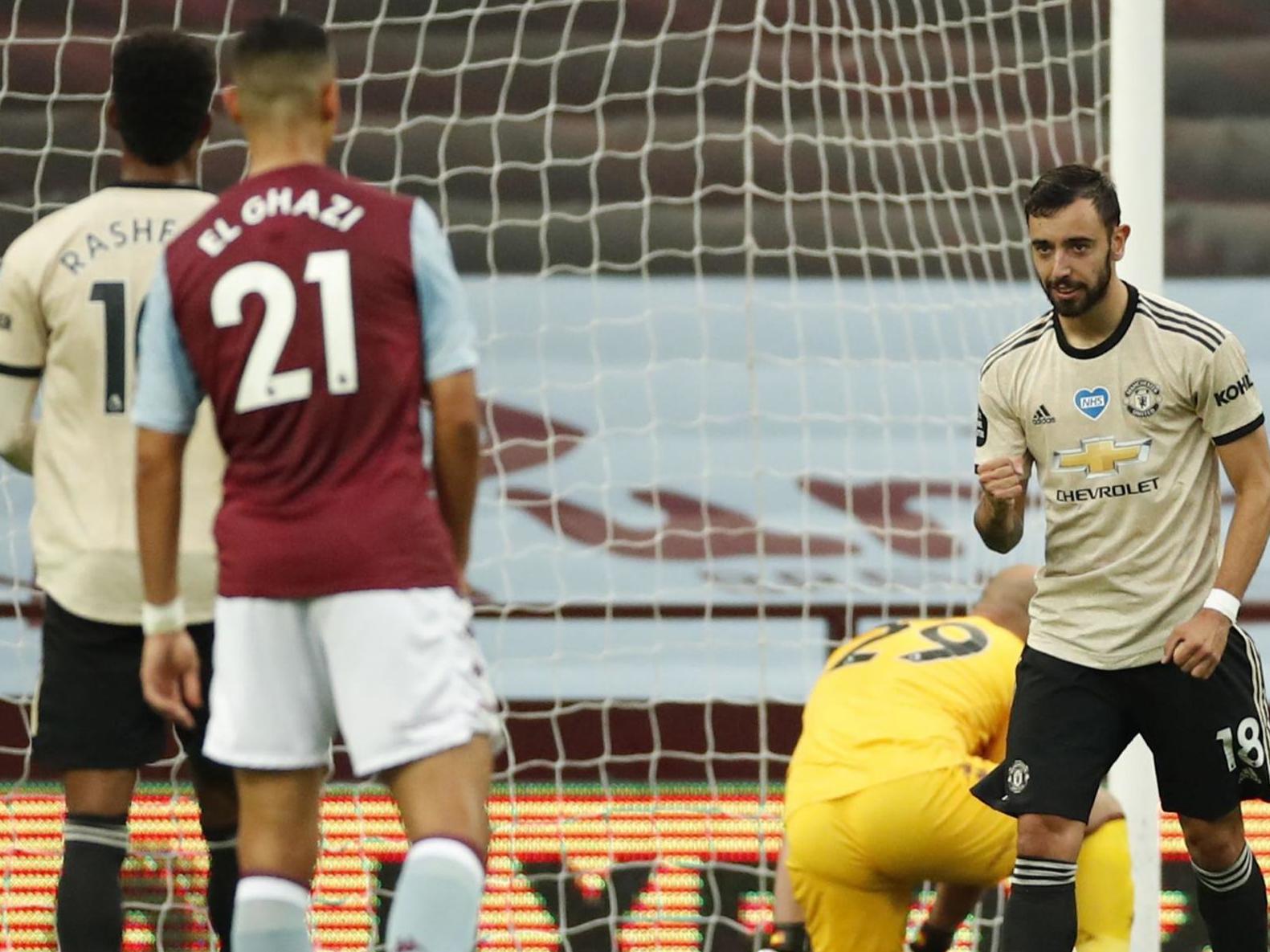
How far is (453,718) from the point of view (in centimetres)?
290

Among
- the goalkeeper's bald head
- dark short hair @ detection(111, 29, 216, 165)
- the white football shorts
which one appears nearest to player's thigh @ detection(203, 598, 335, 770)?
the white football shorts

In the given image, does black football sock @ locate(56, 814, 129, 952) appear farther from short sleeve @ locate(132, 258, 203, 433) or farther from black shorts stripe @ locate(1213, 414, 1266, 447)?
black shorts stripe @ locate(1213, 414, 1266, 447)

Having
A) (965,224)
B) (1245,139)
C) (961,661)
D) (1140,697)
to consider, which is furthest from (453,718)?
(1245,139)

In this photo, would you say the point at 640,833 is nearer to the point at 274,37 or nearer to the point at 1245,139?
the point at 274,37

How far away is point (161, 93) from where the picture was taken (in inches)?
142

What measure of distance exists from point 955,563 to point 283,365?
4241mm

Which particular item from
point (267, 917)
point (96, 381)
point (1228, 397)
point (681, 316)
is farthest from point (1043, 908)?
point (681, 316)

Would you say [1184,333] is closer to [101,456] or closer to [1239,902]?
[1239,902]

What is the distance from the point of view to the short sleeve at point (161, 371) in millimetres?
3051

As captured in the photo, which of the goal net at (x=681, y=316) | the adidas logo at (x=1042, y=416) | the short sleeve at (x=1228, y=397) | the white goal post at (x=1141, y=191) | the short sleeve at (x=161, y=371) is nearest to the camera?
the short sleeve at (x=161, y=371)

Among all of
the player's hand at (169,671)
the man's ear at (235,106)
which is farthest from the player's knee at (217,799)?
the man's ear at (235,106)

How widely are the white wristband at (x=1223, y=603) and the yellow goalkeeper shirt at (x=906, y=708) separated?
80 centimetres

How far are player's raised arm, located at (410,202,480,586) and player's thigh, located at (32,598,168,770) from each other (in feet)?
3.17

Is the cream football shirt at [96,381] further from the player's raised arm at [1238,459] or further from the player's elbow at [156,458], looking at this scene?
the player's raised arm at [1238,459]
